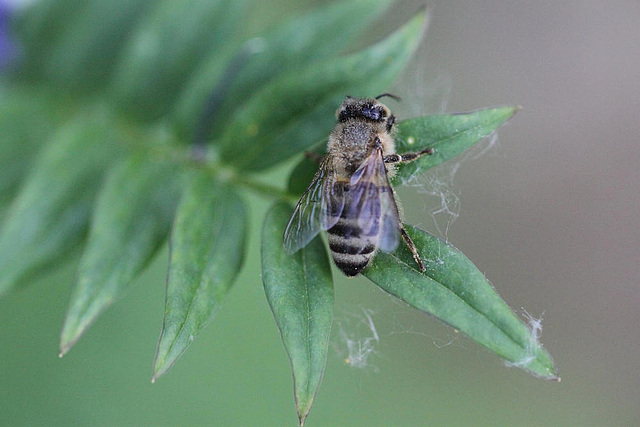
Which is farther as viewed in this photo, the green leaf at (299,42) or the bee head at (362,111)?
the green leaf at (299,42)

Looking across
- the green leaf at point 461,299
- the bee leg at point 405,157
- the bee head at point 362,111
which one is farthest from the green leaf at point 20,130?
the green leaf at point 461,299

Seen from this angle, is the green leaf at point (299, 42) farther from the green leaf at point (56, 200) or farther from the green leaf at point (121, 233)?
the green leaf at point (56, 200)

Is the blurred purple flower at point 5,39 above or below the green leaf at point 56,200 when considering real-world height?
above

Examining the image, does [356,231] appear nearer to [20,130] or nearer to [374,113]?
[374,113]

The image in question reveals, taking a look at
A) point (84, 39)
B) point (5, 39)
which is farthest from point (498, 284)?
point (5, 39)

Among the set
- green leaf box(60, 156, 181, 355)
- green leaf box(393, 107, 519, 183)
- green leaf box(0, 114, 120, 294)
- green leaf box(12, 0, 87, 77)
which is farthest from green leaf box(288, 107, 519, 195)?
green leaf box(12, 0, 87, 77)

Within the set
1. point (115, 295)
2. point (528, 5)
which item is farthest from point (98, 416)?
point (528, 5)

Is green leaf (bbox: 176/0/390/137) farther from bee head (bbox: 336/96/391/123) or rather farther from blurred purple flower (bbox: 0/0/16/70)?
blurred purple flower (bbox: 0/0/16/70)
